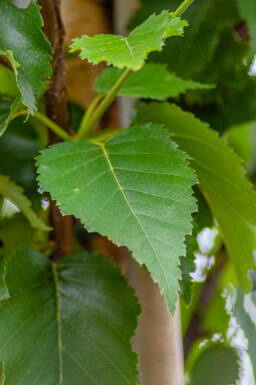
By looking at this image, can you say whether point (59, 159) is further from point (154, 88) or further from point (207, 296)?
point (207, 296)

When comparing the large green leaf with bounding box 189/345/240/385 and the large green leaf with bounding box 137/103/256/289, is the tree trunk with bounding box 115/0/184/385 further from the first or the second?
the large green leaf with bounding box 137/103/256/289

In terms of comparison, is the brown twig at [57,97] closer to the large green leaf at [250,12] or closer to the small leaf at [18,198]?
the small leaf at [18,198]

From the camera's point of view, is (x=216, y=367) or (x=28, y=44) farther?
(x=216, y=367)

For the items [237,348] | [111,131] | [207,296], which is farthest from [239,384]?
[111,131]

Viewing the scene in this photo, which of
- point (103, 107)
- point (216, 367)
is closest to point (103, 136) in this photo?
point (103, 107)

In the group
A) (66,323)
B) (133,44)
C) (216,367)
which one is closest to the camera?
(133,44)

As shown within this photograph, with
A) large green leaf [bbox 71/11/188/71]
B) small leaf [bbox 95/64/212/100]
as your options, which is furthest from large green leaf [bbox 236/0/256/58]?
large green leaf [bbox 71/11/188/71]

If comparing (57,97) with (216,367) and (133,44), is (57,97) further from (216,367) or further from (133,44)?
(216,367)

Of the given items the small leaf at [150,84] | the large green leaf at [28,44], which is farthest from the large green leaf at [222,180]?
the large green leaf at [28,44]
